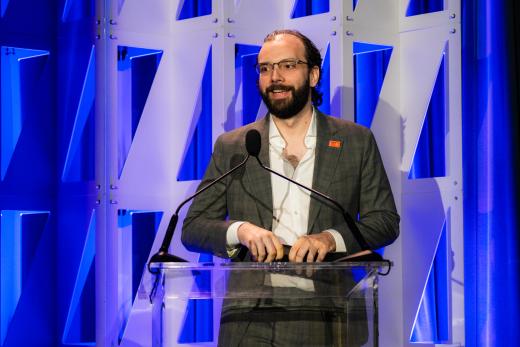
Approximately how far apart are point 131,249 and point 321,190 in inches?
47.4

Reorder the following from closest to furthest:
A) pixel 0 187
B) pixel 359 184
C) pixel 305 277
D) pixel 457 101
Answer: pixel 305 277 < pixel 359 184 < pixel 0 187 < pixel 457 101

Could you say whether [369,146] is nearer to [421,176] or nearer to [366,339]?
[421,176]

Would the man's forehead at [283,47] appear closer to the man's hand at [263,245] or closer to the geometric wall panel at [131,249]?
the man's hand at [263,245]

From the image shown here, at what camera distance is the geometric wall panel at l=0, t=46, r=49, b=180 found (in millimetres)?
3422

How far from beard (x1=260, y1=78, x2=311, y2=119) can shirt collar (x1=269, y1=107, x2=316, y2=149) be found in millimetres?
58

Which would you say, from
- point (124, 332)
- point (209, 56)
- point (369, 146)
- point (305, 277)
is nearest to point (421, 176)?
point (369, 146)

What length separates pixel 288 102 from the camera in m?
3.02

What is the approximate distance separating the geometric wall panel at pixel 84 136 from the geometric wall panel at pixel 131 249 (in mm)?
281

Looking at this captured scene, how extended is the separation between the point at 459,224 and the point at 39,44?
2.07 m

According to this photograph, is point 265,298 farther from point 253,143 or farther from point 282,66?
point 282,66

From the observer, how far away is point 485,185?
3.42 meters

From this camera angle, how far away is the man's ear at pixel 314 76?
3.12 meters

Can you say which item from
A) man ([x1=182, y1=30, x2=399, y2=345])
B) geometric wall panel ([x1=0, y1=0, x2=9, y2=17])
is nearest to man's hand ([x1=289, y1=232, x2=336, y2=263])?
man ([x1=182, y1=30, x2=399, y2=345])

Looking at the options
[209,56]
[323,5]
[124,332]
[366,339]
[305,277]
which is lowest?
[124,332]
